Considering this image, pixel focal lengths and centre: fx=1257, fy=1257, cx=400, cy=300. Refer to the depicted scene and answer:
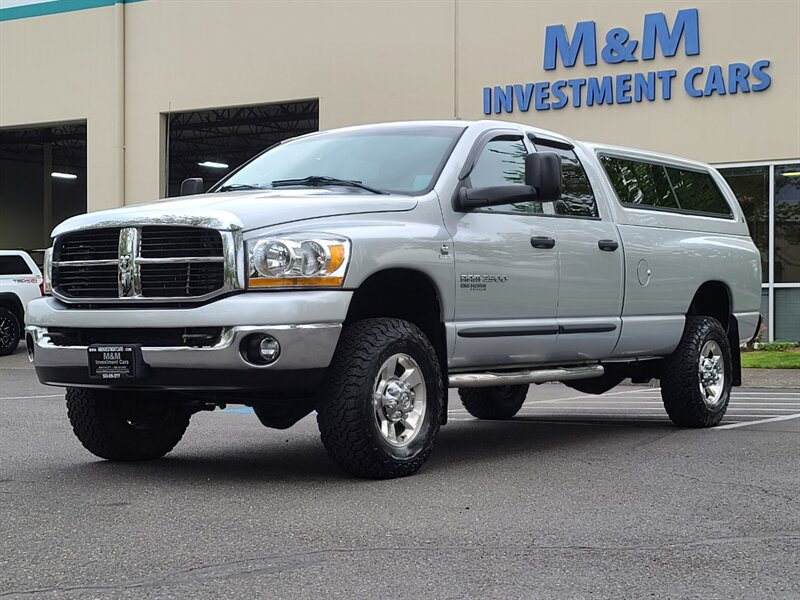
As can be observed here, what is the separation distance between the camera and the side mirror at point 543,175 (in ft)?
24.5

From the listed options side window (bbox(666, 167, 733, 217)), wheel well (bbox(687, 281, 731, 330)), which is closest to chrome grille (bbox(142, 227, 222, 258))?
side window (bbox(666, 167, 733, 217))

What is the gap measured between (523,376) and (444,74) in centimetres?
1592

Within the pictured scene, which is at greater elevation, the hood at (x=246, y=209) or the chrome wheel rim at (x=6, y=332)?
the hood at (x=246, y=209)

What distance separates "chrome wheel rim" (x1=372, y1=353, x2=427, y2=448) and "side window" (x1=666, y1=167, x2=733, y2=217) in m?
3.83

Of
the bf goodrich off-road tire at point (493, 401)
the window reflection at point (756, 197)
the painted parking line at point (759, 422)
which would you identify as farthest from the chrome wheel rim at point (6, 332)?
the painted parking line at point (759, 422)

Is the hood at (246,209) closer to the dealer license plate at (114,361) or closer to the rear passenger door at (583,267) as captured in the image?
the dealer license plate at (114,361)

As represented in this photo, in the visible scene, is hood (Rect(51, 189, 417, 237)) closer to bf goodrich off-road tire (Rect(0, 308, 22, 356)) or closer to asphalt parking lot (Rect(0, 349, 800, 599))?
asphalt parking lot (Rect(0, 349, 800, 599))

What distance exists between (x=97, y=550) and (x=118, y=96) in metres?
23.1

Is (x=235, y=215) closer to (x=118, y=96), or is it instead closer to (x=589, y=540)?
(x=589, y=540)

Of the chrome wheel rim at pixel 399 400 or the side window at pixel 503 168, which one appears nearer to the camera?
the chrome wheel rim at pixel 399 400

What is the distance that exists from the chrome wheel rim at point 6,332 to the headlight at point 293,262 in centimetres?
1693

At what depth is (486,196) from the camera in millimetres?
7371

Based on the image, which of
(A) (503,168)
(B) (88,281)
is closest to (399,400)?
(B) (88,281)

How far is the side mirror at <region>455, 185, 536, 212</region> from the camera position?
7.37 m
